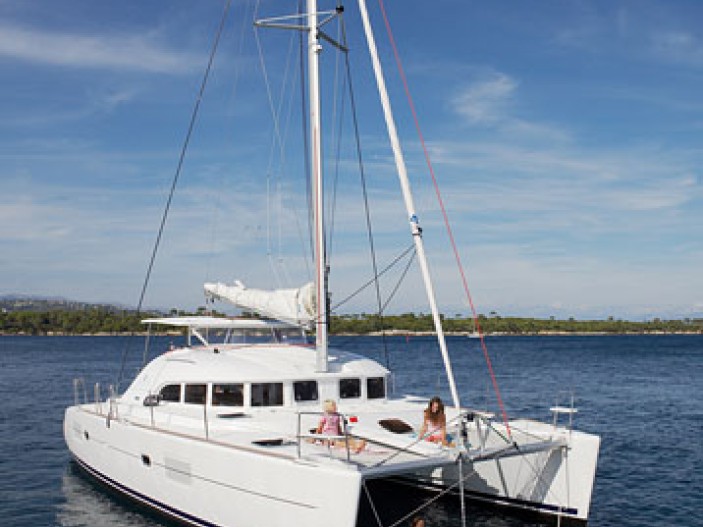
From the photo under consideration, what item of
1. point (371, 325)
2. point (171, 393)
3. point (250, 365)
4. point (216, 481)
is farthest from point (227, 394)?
point (371, 325)

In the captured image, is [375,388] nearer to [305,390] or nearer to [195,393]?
[305,390]

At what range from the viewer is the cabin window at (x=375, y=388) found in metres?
13.8

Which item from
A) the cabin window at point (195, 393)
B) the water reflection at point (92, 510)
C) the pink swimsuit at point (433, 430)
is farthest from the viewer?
the cabin window at point (195, 393)

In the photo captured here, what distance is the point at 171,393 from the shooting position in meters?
13.3

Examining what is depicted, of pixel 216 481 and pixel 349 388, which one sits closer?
pixel 216 481

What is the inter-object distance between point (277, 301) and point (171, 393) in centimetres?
284

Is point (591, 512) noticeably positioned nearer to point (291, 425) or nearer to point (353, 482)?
point (291, 425)

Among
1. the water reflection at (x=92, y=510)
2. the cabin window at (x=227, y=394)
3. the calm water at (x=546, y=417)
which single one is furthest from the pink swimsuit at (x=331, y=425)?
the water reflection at (x=92, y=510)

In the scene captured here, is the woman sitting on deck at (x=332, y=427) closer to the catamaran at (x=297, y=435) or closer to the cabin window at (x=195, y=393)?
the catamaran at (x=297, y=435)

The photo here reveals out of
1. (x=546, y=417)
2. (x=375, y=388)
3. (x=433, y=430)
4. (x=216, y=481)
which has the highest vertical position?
(x=375, y=388)

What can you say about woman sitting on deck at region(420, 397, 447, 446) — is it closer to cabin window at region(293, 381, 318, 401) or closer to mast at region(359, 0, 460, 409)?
mast at region(359, 0, 460, 409)

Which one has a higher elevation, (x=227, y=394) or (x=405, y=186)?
(x=405, y=186)

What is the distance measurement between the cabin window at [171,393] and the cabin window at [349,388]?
10.1ft

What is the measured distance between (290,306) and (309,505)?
5.87 metres
